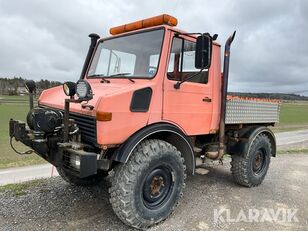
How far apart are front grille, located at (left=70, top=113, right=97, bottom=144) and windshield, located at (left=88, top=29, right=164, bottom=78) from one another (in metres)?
0.97

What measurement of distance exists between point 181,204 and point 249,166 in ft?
5.77

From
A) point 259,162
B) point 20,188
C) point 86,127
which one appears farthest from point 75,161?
point 259,162

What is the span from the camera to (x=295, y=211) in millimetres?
5098

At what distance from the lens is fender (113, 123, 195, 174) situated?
401 cm

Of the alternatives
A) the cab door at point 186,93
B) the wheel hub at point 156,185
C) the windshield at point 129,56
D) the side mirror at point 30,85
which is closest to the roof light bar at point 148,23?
the windshield at point 129,56

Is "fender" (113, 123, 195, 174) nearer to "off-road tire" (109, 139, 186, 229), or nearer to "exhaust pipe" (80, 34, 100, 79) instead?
"off-road tire" (109, 139, 186, 229)

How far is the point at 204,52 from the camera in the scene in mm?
4414

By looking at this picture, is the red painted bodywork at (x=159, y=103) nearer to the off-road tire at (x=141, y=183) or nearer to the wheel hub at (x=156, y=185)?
the off-road tire at (x=141, y=183)

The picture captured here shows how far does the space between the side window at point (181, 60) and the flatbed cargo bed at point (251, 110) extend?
1.13 m

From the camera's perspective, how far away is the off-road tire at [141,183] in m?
4.11

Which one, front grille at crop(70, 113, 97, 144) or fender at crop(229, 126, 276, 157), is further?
fender at crop(229, 126, 276, 157)

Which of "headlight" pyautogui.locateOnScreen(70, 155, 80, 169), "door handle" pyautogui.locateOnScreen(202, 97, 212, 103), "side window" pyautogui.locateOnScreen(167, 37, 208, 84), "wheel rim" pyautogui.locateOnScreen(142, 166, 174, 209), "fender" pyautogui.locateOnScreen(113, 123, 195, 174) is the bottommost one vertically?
"wheel rim" pyautogui.locateOnScreen(142, 166, 174, 209)

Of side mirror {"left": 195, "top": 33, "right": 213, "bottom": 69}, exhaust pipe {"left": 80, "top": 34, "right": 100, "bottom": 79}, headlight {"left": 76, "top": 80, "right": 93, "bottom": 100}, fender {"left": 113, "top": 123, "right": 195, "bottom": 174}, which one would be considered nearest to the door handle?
fender {"left": 113, "top": 123, "right": 195, "bottom": 174}

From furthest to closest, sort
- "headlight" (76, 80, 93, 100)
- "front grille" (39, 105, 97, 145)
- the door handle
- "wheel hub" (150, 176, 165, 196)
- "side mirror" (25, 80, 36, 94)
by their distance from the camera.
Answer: the door handle < "side mirror" (25, 80, 36, 94) < "wheel hub" (150, 176, 165, 196) < "front grille" (39, 105, 97, 145) < "headlight" (76, 80, 93, 100)
